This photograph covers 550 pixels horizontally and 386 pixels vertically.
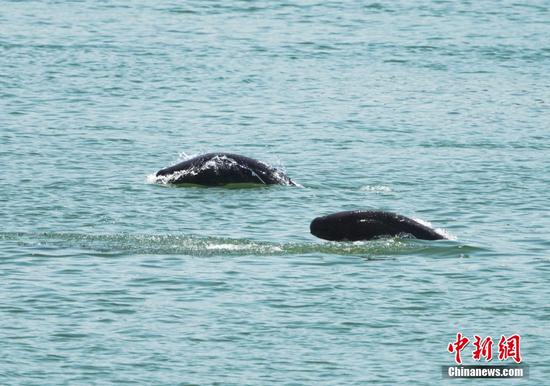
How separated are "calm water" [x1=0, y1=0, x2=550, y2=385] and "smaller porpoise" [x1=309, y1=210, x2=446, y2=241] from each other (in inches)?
9.2

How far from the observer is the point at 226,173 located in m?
31.6

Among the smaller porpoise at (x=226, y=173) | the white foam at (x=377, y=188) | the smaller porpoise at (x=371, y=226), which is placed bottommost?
the white foam at (x=377, y=188)

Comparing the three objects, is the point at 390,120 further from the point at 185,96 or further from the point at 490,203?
the point at 490,203

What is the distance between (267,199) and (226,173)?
155cm

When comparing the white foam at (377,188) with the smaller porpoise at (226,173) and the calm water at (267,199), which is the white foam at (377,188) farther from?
the smaller porpoise at (226,173)

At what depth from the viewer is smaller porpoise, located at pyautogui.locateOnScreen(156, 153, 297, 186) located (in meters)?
31.6

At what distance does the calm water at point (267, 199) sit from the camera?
70.9 ft

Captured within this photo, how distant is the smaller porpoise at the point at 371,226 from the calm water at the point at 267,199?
0.76ft

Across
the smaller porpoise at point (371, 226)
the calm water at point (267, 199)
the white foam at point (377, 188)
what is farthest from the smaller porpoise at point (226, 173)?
the smaller porpoise at point (371, 226)

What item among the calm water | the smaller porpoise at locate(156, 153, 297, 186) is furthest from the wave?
the smaller porpoise at locate(156, 153, 297, 186)

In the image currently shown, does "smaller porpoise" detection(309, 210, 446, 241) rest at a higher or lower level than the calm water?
higher

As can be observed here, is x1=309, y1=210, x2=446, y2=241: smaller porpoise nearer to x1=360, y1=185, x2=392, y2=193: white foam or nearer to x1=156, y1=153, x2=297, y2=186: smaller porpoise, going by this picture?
x1=360, y1=185, x2=392, y2=193: white foam

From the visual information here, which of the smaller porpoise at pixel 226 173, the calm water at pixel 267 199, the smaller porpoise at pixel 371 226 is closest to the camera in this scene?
the calm water at pixel 267 199

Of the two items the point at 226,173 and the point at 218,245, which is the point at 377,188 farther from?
the point at 218,245
